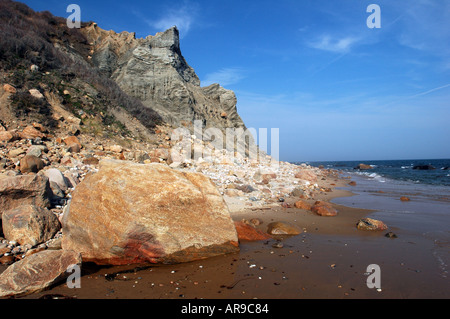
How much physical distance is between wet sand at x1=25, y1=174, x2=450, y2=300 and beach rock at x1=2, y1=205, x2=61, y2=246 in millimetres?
1287

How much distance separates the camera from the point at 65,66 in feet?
42.1

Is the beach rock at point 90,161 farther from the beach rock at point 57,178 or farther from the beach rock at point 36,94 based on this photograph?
the beach rock at point 36,94

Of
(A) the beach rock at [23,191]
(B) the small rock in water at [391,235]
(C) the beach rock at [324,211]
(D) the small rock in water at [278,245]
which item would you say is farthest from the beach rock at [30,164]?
(B) the small rock in water at [391,235]

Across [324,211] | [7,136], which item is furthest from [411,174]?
[7,136]

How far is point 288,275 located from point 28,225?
4.43 m

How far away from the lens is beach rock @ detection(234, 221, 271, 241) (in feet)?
16.1

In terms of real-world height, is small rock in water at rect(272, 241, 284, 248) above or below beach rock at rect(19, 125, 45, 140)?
below

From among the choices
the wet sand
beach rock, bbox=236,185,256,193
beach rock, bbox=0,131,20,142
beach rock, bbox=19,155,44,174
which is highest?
beach rock, bbox=0,131,20,142

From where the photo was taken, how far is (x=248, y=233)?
16.4ft

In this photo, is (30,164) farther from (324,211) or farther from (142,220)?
(324,211)

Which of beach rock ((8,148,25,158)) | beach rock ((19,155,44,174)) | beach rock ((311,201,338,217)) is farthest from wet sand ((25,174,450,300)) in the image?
beach rock ((8,148,25,158))

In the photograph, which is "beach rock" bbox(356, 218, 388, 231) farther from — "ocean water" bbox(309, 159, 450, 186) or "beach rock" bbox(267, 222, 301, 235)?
"ocean water" bbox(309, 159, 450, 186)

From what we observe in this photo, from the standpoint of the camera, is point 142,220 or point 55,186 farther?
point 55,186

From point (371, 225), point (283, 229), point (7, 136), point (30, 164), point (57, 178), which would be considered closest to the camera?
point (283, 229)
